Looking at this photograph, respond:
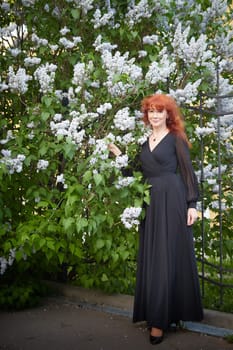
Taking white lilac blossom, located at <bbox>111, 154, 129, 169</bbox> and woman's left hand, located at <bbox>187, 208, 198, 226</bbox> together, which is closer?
white lilac blossom, located at <bbox>111, 154, 129, 169</bbox>

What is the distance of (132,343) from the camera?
14.4 feet

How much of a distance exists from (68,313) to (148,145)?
1743 mm

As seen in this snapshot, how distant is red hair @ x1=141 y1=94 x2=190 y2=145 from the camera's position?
4.46 metres

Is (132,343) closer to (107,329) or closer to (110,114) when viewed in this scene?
(107,329)

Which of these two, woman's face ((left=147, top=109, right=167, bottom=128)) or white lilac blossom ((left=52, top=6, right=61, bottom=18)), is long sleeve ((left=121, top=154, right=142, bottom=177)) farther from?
white lilac blossom ((left=52, top=6, right=61, bottom=18))

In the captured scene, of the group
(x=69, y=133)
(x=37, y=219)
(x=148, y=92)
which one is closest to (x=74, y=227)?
(x=37, y=219)

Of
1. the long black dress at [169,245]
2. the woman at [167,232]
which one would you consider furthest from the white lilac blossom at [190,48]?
the long black dress at [169,245]

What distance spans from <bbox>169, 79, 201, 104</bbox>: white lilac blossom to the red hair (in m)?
0.16

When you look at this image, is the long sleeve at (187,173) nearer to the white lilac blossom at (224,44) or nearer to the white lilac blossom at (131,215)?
the white lilac blossom at (131,215)

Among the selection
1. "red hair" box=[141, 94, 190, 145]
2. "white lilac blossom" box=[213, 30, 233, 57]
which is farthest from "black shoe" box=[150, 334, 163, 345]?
"white lilac blossom" box=[213, 30, 233, 57]

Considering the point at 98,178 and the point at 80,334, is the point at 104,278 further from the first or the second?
the point at 98,178

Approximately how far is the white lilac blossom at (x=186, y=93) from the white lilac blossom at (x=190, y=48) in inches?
8.7

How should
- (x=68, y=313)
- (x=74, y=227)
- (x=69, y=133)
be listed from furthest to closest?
1. (x=68, y=313)
2. (x=74, y=227)
3. (x=69, y=133)

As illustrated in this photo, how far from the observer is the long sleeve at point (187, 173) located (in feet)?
14.5
